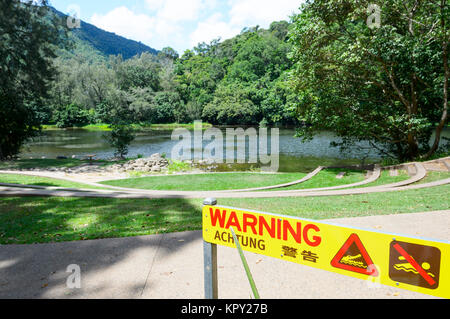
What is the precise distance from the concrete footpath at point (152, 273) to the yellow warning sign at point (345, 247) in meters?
1.25

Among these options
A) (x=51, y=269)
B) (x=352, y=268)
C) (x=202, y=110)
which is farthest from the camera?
(x=202, y=110)

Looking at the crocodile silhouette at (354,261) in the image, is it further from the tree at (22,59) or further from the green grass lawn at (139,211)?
the tree at (22,59)

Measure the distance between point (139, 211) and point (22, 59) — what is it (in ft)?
69.3

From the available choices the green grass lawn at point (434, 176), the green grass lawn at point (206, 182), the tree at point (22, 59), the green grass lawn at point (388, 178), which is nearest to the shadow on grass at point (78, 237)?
the green grass lawn at point (206, 182)

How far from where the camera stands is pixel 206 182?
14.4 meters

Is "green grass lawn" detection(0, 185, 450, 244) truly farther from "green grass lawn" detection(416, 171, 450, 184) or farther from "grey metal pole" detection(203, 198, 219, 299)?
"green grass lawn" detection(416, 171, 450, 184)

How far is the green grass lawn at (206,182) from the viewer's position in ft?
44.6

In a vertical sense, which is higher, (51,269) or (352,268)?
(352,268)

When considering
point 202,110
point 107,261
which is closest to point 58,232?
point 107,261

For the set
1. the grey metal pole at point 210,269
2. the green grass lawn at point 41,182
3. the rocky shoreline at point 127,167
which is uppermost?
the grey metal pole at point 210,269

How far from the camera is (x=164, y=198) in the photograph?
8.28 m

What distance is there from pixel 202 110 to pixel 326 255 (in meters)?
77.2

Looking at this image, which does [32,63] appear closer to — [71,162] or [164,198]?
[71,162]

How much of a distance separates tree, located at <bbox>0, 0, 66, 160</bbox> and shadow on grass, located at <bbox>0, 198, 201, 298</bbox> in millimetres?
17407
